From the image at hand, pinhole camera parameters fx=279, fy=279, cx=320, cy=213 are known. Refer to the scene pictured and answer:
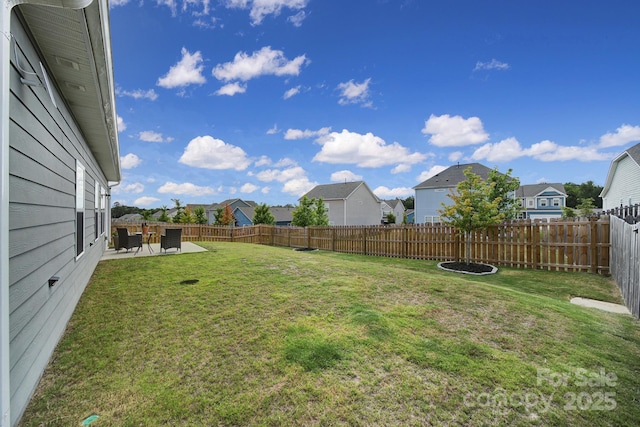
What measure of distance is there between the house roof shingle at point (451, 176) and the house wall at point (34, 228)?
95.2 feet

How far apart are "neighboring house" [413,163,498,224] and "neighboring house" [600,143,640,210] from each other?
356 inches


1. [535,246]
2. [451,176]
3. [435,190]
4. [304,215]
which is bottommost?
[535,246]

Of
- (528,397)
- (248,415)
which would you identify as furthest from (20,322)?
(528,397)

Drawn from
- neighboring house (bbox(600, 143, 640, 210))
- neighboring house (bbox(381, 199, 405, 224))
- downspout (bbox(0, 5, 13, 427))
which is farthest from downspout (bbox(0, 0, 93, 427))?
neighboring house (bbox(381, 199, 405, 224))

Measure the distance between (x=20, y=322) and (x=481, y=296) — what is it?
6.08 metres

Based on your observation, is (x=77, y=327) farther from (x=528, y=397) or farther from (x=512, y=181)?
(x=512, y=181)

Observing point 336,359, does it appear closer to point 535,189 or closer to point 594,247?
point 594,247

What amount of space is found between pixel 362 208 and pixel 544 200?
25.4 m

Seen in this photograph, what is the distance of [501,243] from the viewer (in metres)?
9.70

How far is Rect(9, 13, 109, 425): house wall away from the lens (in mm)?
2127

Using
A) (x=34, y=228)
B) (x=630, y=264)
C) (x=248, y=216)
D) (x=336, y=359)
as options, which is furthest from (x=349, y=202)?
(x=34, y=228)

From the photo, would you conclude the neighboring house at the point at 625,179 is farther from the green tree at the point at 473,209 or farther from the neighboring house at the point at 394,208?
the neighboring house at the point at 394,208

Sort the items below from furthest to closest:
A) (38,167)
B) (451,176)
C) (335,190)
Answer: (335,190) → (451,176) → (38,167)

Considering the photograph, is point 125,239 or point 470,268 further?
point 125,239
